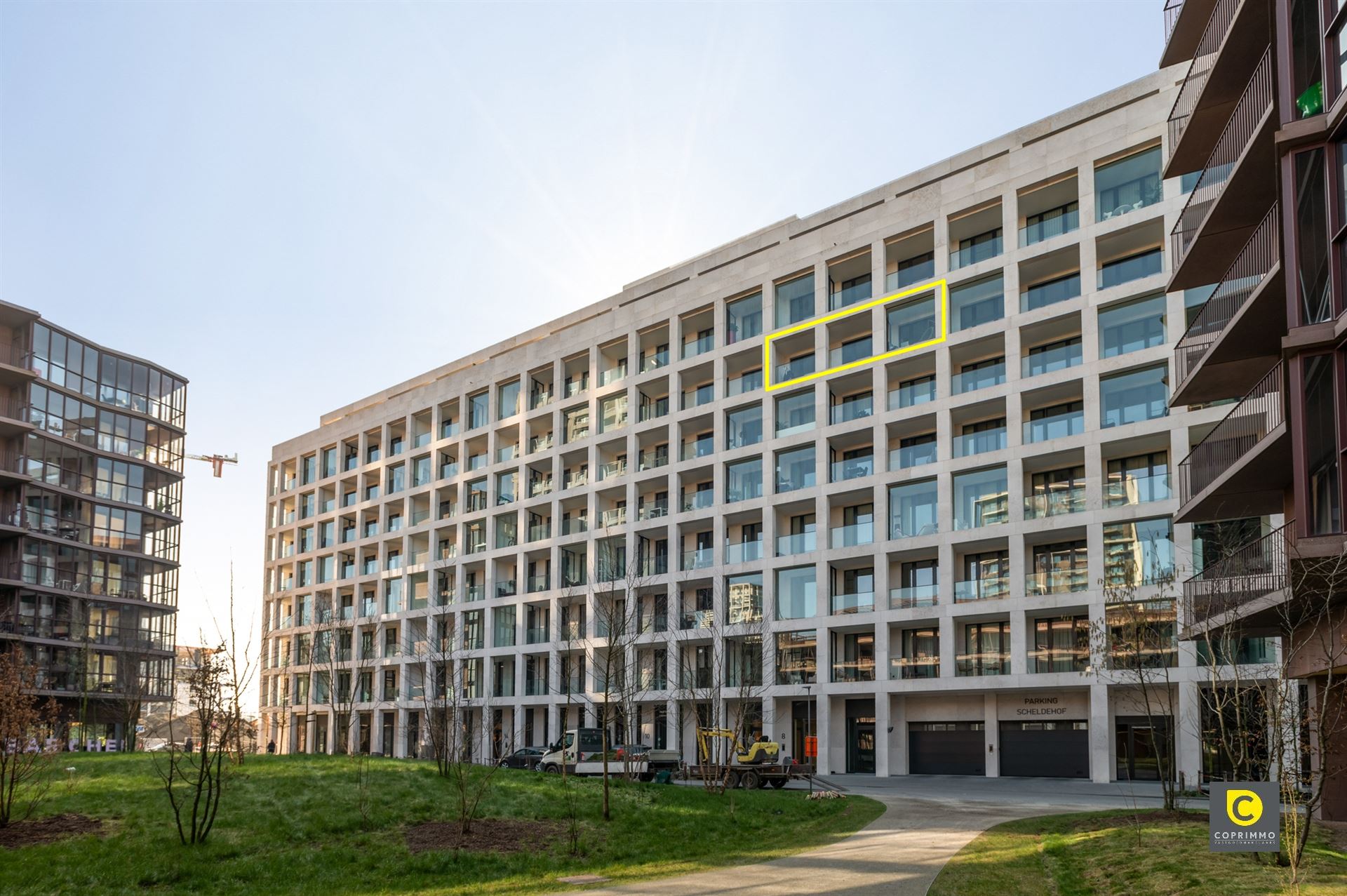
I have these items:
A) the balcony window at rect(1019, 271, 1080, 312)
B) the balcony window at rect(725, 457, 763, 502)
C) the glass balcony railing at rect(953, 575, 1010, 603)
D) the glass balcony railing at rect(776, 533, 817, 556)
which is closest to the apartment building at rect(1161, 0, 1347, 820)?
the balcony window at rect(1019, 271, 1080, 312)

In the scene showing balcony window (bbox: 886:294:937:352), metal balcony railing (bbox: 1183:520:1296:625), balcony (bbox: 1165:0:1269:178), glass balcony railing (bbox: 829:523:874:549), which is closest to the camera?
metal balcony railing (bbox: 1183:520:1296:625)

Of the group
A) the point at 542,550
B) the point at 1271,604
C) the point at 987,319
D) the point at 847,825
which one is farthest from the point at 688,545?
the point at 1271,604

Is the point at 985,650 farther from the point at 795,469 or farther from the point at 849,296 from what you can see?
the point at 849,296

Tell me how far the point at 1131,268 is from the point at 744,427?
22.7 m

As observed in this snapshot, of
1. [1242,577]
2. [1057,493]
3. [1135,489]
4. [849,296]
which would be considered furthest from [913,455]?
[1242,577]

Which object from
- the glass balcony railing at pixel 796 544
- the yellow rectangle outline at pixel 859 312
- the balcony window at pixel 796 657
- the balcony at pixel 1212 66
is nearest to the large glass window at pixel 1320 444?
the balcony at pixel 1212 66

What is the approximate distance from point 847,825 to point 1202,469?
1332 centimetres

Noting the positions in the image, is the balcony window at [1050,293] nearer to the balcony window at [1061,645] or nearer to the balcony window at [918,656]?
the balcony window at [1061,645]

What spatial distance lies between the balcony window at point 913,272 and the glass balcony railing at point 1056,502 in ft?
42.5

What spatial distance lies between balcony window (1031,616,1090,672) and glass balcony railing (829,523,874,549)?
9407 mm

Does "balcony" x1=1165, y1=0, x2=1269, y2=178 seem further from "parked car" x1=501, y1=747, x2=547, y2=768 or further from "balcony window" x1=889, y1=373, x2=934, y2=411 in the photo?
"parked car" x1=501, y1=747, x2=547, y2=768

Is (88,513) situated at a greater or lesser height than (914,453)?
lesser

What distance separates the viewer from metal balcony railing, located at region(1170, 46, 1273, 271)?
24.9 metres

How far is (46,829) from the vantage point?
20531mm
